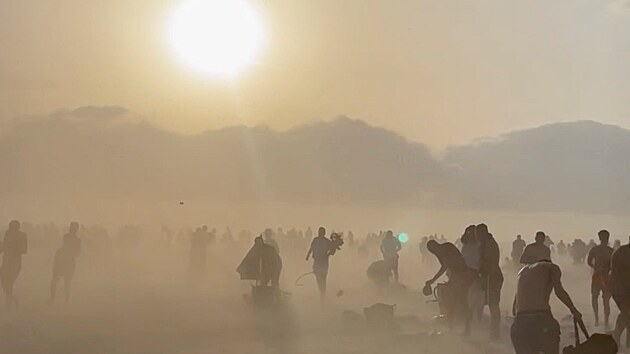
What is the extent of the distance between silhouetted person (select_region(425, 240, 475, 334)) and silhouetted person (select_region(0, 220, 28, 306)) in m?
8.57

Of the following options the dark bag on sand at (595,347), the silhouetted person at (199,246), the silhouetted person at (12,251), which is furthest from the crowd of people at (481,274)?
the silhouetted person at (199,246)

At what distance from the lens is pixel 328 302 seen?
2214cm

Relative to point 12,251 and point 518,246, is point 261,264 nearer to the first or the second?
point 12,251

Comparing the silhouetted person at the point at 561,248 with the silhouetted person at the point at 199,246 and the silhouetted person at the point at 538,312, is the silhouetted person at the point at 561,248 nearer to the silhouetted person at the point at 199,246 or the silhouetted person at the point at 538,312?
the silhouetted person at the point at 199,246

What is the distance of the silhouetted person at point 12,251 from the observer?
57.8 feet

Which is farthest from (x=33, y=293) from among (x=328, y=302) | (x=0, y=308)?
(x=328, y=302)

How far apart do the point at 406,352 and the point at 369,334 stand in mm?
2177

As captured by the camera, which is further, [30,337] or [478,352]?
[30,337]

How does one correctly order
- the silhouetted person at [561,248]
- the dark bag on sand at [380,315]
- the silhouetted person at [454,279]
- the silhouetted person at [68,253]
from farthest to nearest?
the silhouetted person at [561,248]
the silhouetted person at [68,253]
the dark bag on sand at [380,315]
the silhouetted person at [454,279]

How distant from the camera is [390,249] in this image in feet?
76.7

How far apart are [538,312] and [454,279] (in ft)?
16.4

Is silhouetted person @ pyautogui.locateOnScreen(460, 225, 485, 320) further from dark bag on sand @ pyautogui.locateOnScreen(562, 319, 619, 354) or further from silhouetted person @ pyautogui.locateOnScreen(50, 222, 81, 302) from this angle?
silhouetted person @ pyautogui.locateOnScreen(50, 222, 81, 302)

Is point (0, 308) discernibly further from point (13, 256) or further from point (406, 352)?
point (406, 352)

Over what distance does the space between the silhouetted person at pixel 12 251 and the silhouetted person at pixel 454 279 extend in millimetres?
8575
